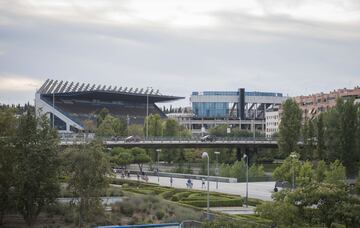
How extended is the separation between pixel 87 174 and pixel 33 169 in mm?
3602

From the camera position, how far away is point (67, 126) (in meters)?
183

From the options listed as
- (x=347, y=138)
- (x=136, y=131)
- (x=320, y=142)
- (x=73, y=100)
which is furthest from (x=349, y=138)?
(x=73, y=100)

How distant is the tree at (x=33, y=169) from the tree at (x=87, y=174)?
1.22 meters

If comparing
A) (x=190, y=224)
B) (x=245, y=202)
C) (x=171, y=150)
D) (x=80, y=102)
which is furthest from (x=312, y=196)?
(x=80, y=102)

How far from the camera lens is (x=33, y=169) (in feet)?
135

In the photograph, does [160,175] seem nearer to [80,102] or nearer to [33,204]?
[33,204]

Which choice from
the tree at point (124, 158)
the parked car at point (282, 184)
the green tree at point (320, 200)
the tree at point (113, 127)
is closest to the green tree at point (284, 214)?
the green tree at point (320, 200)

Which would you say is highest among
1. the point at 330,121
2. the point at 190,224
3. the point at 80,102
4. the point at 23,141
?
the point at 80,102

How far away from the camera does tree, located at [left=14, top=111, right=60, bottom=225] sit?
40.8 metres

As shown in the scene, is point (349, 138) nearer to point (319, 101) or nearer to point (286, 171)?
point (286, 171)

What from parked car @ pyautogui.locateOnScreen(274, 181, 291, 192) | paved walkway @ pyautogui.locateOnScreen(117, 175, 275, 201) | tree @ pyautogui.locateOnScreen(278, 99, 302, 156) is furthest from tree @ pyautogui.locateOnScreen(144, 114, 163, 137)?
parked car @ pyautogui.locateOnScreen(274, 181, 291, 192)

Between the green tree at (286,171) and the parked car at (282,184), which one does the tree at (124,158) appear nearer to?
the parked car at (282,184)

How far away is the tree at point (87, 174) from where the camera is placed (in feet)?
133

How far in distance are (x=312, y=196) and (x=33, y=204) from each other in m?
19.6
